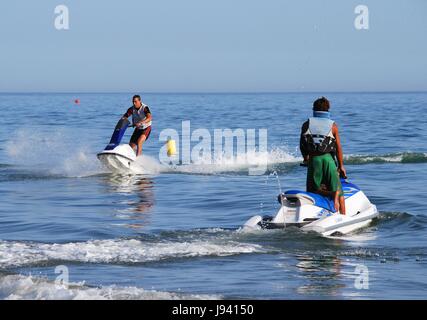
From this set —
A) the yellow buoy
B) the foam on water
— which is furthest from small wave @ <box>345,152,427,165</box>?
the foam on water

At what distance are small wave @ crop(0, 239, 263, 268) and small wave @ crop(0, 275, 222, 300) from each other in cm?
123

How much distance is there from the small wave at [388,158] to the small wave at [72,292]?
1541cm

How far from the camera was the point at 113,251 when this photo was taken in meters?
11.7

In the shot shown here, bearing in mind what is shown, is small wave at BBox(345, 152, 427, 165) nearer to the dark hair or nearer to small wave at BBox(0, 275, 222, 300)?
the dark hair

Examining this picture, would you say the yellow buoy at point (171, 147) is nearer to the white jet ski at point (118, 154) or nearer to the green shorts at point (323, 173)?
the white jet ski at point (118, 154)

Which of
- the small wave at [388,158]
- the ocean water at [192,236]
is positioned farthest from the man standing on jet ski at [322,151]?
the small wave at [388,158]

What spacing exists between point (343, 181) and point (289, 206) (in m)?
1.39

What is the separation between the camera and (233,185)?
2000 centimetres

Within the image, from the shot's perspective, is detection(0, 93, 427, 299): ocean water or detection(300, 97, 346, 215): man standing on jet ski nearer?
detection(0, 93, 427, 299): ocean water

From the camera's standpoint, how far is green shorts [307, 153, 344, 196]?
12938 millimetres

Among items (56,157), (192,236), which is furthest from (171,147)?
(192,236)

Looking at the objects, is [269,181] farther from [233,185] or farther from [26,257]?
[26,257]
